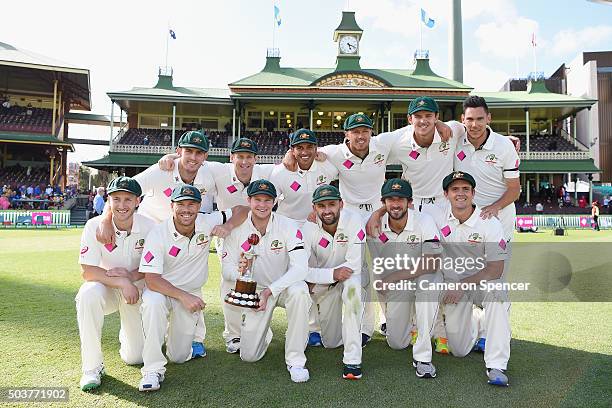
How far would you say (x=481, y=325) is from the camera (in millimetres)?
4477

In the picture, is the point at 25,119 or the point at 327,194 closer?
the point at 327,194

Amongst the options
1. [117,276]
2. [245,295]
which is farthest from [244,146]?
[117,276]

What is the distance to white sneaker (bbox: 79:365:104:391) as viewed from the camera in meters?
3.28

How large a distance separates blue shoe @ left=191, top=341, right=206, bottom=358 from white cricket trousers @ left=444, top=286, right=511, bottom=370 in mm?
2455

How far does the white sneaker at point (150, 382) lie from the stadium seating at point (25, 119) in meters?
34.0

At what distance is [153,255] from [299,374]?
1680 millimetres

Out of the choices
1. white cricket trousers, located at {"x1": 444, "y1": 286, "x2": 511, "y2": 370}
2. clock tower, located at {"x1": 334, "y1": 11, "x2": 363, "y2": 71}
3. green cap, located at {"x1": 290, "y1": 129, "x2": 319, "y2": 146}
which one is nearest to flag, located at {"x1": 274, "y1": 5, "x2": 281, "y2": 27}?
clock tower, located at {"x1": 334, "y1": 11, "x2": 363, "y2": 71}

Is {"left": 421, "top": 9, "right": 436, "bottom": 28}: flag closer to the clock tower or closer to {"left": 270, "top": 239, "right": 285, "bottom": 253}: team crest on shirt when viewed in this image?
the clock tower

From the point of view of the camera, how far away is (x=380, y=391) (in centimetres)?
335

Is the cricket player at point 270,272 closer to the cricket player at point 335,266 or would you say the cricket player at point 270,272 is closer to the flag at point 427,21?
the cricket player at point 335,266

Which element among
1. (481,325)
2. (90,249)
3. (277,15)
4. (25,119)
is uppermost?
(277,15)

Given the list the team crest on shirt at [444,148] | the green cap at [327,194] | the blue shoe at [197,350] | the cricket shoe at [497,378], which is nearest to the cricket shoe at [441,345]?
the cricket shoe at [497,378]

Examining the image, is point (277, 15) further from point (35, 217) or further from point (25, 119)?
point (35, 217)

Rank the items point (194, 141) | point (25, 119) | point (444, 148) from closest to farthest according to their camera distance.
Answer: point (194, 141) < point (444, 148) < point (25, 119)
